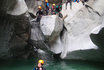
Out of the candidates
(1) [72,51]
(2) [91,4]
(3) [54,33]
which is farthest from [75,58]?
(2) [91,4]

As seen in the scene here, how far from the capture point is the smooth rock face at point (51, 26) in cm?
1125

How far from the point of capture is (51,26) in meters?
11.3

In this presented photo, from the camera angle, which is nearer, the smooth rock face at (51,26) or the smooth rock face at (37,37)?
the smooth rock face at (51,26)

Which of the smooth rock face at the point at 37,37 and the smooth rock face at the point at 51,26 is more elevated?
the smooth rock face at the point at 51,26

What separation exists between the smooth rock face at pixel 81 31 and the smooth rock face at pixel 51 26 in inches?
33.7

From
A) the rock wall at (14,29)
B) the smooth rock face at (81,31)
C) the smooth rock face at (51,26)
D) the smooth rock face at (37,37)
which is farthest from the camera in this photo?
the smooth rock face at (37,37)

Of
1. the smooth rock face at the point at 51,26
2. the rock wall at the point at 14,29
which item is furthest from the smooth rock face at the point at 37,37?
the smooth rock face at the point at 51,26

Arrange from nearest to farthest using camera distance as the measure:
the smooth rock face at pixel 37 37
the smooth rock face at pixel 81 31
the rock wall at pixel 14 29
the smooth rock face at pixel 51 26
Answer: the rock wall at pixel 14 29 < the smooth rock face at pixel 81 31 < the smooth rock face at pixel 51 26 < the smooth rock face at pixel 37 37

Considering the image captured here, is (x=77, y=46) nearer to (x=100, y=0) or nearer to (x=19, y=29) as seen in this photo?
(x=100, y=0)

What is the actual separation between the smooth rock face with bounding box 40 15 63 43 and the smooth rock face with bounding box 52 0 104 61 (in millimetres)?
855

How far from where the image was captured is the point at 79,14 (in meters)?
12.0

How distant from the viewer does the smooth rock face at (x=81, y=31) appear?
10.4m

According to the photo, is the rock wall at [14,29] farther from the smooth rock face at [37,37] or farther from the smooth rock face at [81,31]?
the smooth rock face at [81,31]

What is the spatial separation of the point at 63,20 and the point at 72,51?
3424 mm
